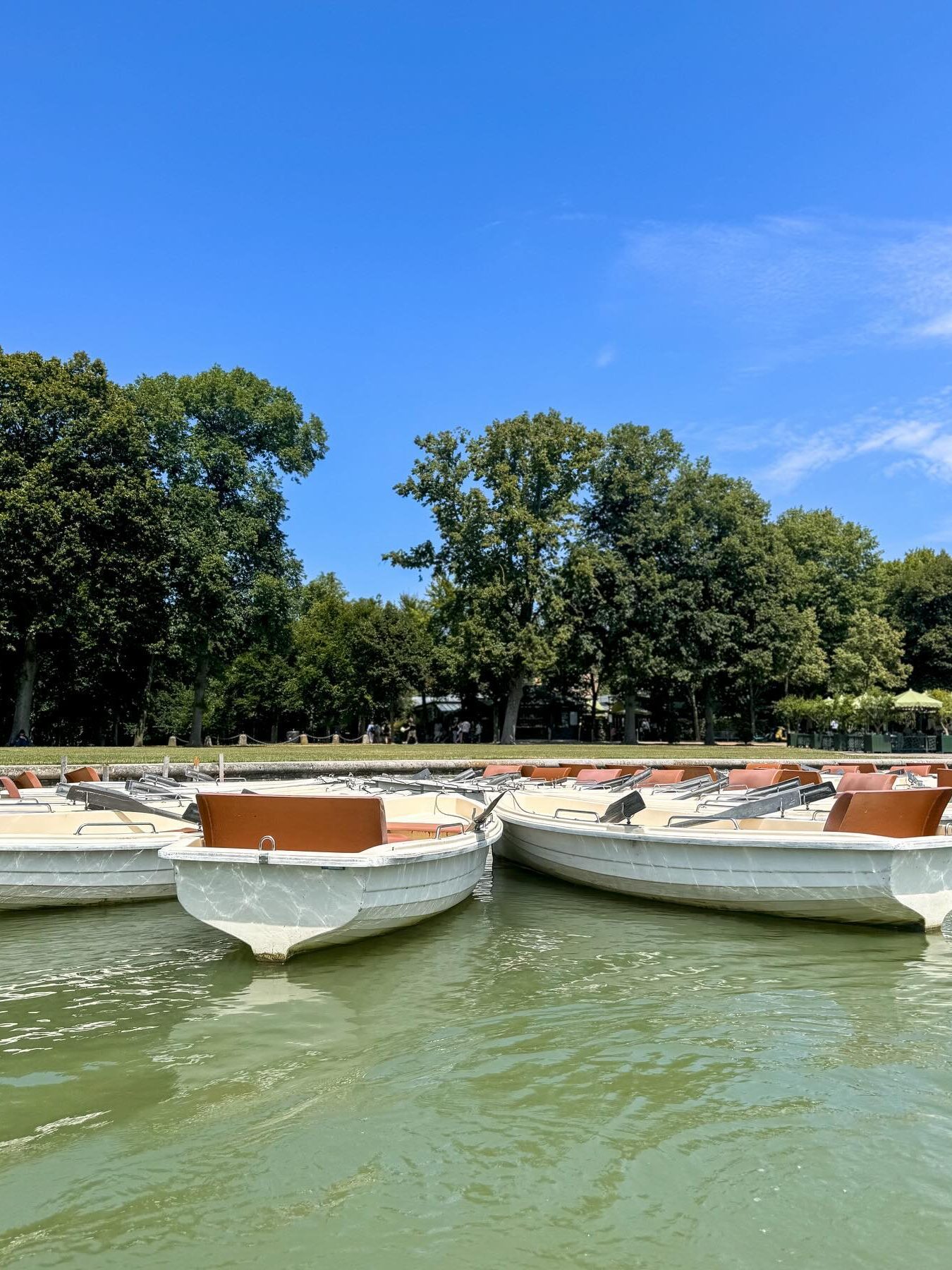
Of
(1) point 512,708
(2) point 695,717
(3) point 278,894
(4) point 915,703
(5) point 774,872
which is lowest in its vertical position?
(5) point 774,872

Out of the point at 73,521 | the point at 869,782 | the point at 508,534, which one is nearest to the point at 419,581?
the point at 508,534

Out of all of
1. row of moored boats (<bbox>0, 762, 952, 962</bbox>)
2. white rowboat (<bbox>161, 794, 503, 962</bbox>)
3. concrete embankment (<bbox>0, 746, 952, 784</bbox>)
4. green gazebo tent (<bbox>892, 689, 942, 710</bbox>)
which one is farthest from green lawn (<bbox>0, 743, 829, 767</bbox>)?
white rowboat (<bbox>161, 794, 503, 962</bbox>)

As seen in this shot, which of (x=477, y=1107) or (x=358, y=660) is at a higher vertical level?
(x=358, y=660)

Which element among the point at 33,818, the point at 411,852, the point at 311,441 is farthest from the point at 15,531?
the point at 411,852

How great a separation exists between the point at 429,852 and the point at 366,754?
25554 millimetres

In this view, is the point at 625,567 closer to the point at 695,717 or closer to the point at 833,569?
the point at 695,717

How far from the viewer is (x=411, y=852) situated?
816 cm

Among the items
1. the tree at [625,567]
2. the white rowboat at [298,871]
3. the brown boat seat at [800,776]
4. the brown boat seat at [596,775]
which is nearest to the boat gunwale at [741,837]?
the white rowboat at [298,871]

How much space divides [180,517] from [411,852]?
33.4 meters

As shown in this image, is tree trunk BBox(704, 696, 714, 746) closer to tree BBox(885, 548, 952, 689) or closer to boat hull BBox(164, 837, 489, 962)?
tree BBox(885, 548, 952, 689)

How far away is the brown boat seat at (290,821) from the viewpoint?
301 inches

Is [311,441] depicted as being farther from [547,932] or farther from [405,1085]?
[405,1085]

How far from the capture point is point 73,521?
33000 mm

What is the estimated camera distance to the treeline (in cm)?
3381
